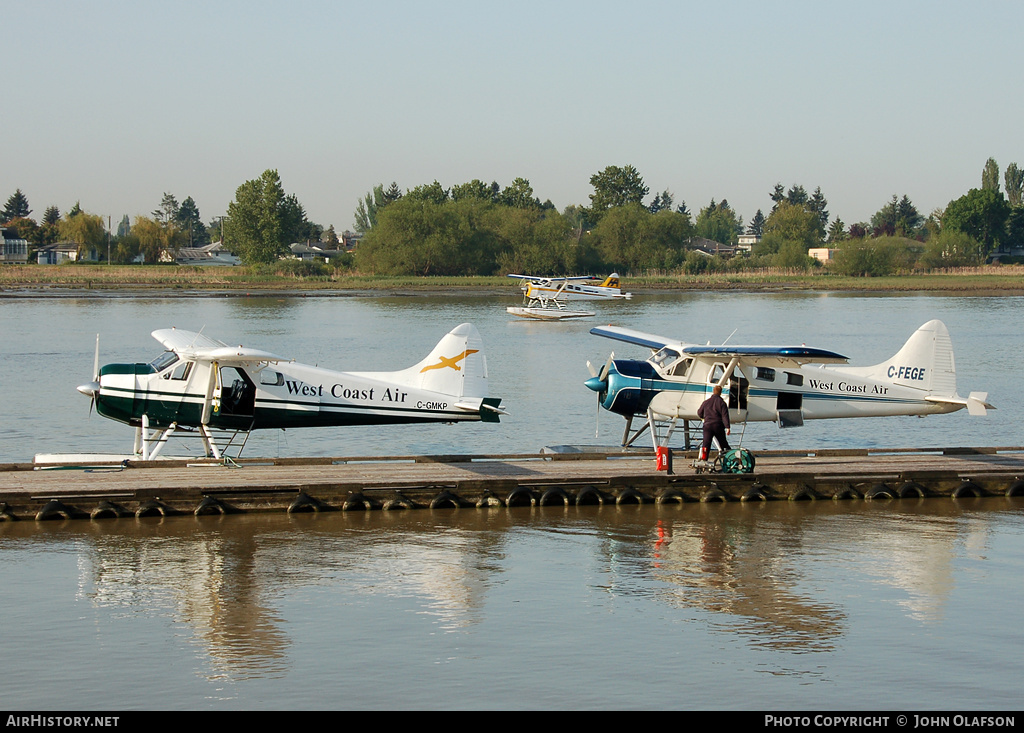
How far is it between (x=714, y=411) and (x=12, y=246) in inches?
5455

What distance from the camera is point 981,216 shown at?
134125mm

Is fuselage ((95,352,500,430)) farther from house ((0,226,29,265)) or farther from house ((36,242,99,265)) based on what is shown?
house ((0,226,29,265))

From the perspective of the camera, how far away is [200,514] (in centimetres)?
1279

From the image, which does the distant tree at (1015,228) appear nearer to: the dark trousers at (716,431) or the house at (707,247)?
the house at (707,247)

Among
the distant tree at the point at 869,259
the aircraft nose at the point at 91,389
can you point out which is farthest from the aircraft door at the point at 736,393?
the distant tree at the point at 869,259

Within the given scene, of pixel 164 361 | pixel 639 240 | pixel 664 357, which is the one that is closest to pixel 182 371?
pixel 164 361

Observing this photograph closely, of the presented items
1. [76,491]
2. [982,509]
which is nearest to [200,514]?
[76,491]

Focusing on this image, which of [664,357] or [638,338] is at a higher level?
[638,338]

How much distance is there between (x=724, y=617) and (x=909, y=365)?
316 inches

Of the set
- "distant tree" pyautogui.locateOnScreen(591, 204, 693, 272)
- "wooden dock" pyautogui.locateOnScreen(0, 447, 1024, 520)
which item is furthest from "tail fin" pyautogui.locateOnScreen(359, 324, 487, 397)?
"distant tree" pyautogui.locateOnScreen(591, 204, 693, 272)

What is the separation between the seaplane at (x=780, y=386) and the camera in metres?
15.7

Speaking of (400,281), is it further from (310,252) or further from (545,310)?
(310,252)

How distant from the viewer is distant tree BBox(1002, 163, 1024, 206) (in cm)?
18350
